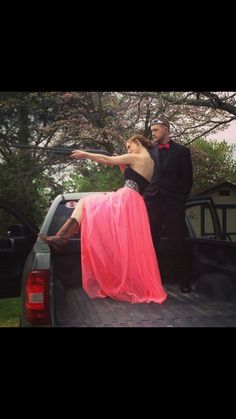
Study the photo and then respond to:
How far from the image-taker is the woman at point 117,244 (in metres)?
2.57

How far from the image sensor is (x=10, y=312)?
2.67m

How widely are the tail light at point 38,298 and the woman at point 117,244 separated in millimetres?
307

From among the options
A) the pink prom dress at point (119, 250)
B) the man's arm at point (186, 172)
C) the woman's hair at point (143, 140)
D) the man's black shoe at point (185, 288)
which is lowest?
the man's black shoe at point (185, 288)

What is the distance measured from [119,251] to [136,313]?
1.26ft

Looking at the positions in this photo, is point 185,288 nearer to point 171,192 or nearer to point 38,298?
point 171,192

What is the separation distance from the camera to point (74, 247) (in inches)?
101

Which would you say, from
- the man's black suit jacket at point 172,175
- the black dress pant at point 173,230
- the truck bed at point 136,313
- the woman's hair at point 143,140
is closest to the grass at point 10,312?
the truck bed at point 136,313

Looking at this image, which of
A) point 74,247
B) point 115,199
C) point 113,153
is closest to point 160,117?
point 113,153

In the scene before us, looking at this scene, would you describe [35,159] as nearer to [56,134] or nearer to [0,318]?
[56,134]

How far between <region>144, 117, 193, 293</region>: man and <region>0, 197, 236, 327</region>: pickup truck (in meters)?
0.06

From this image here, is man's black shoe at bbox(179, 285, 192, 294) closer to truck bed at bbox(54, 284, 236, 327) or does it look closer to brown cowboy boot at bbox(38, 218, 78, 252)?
truck bed at bbox(54, 284, 236, 327)

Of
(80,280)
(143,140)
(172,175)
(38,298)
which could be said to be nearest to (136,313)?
(80,280)

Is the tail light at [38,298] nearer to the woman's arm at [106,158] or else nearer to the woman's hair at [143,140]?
the woman's arm at [106,158]
